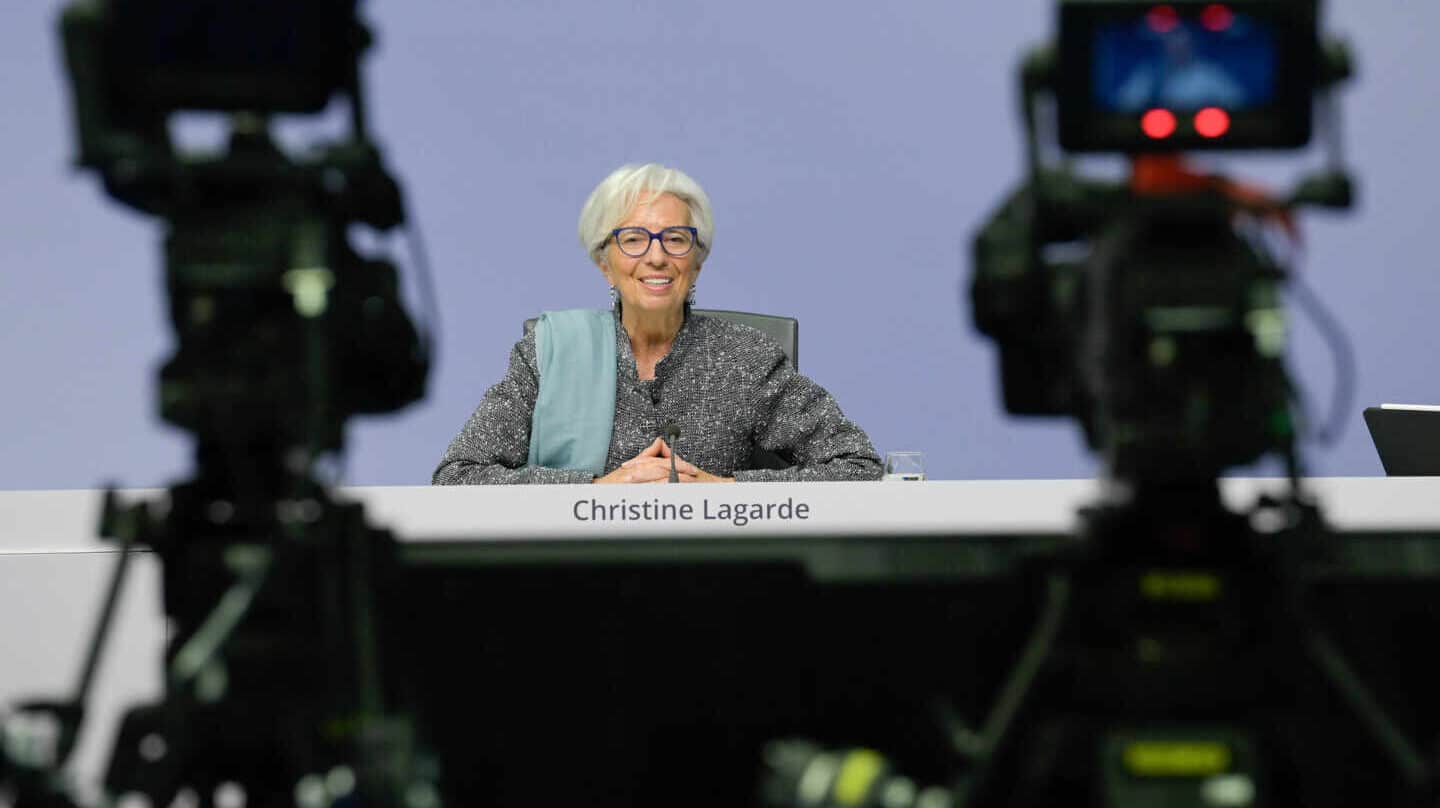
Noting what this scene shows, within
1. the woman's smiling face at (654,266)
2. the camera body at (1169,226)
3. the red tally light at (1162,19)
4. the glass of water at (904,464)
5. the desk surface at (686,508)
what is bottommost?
the glass of water at (904,464)

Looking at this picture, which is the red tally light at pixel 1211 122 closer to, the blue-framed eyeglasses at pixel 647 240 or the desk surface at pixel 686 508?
the desk surface at pixel 686 508

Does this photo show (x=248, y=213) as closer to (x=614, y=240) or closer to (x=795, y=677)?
(x=795, y=677)

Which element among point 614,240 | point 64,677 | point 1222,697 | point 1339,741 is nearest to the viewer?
point 1222,697

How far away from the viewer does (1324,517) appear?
4.08 feet

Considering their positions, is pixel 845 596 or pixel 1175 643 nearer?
pixel 1175 643

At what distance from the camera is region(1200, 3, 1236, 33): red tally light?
1.19 metres

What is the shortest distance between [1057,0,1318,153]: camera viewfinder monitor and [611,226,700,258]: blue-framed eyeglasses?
177 cm

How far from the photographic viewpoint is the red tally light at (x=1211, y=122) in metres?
1.20

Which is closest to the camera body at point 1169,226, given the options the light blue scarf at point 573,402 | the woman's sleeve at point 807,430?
the woman's sleeve at point 807,430

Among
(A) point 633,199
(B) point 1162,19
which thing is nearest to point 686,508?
(A) point 633,199

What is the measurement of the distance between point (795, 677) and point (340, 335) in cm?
68

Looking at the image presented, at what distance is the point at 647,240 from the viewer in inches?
115

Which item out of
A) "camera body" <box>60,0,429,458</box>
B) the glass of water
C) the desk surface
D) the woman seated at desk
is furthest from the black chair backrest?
"camera body" <box>60,0,429,458</box>

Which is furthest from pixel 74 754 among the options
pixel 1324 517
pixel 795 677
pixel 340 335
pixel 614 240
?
pixel 614 240
